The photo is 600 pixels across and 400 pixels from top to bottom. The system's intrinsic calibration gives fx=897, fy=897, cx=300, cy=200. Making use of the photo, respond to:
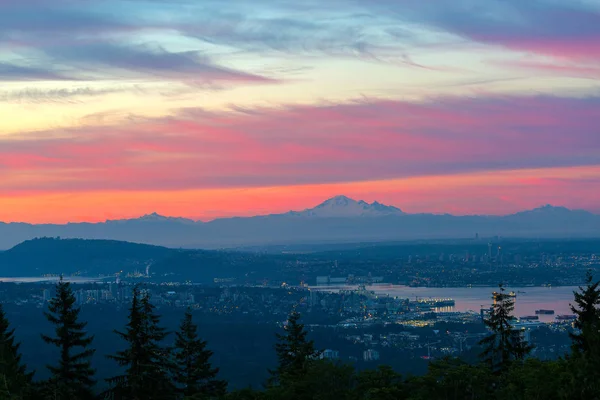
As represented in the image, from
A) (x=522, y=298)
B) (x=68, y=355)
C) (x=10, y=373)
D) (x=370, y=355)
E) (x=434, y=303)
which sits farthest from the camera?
(x=522, y=298)

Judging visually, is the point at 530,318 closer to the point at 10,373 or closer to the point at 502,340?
the point at 502,340

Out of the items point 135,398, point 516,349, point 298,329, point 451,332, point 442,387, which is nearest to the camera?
point 442,387

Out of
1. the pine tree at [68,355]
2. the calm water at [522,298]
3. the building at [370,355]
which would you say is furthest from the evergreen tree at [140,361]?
the calm water at [522,298]

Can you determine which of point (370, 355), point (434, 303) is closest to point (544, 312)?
point (434, 303)

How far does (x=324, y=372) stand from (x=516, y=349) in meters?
9.60

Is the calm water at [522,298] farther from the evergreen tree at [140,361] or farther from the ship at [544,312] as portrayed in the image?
the evergreen tree at [140,361]

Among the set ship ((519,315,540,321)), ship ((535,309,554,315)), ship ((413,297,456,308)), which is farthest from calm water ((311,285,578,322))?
ship ((413,297,456,308))

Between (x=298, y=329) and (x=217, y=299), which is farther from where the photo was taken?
(x=217, y=299)

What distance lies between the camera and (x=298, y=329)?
4050 centimetres

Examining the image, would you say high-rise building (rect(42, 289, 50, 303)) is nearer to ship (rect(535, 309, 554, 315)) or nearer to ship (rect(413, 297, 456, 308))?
ship (rect(413, 297, 456, 308))

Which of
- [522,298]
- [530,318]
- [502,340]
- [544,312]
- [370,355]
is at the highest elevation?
[502,340]

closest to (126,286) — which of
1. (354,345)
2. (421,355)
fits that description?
(354,345)

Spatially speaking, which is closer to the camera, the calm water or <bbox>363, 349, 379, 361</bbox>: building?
<bbox>363, 349, 379, 361</bbox>: building

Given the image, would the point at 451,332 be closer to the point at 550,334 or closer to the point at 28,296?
the point at 550,334
